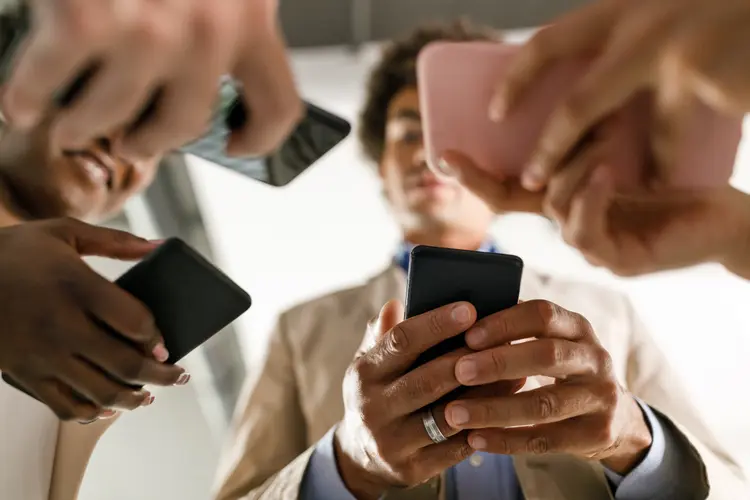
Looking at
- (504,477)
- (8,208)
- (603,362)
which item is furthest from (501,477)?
(8,208)

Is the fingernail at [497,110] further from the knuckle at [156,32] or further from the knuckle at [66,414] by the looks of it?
the knuckle at [66,414]

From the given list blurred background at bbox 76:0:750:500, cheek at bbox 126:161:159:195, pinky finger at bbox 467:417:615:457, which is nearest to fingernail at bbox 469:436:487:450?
pinky finger at bbox 467:417:615:457

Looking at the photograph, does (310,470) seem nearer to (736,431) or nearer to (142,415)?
(142,415)

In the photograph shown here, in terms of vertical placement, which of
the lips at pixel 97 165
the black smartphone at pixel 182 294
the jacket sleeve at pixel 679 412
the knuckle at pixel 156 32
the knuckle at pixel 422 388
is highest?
the knuckle at pixel 156 32

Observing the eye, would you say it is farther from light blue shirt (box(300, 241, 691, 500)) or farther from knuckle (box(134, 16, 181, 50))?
knuckle (box(134, 16, 181, 50))

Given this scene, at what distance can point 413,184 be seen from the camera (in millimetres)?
384

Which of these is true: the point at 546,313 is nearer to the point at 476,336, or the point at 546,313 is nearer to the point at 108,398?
the point at 476,336

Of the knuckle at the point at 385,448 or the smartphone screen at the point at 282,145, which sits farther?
the knuckle at the point at 385,448

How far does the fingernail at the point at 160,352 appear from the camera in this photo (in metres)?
0.25

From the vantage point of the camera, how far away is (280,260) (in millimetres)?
431

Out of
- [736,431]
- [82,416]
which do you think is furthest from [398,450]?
[736,431]

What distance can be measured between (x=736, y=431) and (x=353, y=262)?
0.31 meters

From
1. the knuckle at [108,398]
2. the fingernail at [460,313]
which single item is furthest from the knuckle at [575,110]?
the knuckle at [108,398]

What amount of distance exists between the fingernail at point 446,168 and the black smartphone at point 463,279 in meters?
0.04
